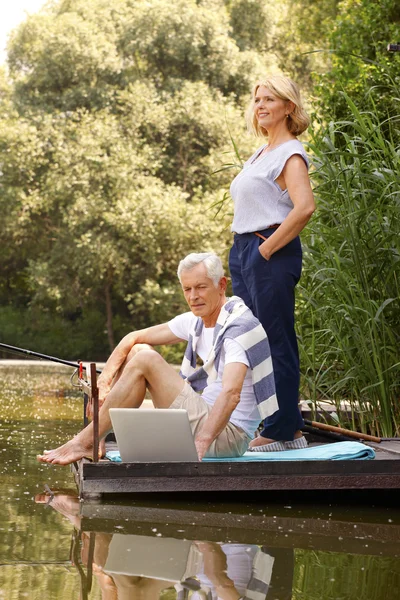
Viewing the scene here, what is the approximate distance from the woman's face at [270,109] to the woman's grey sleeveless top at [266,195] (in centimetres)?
12

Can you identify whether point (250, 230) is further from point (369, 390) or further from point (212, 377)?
point (369, 390)

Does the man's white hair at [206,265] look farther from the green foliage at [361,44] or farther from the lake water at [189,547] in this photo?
the green foliage at [361,44]

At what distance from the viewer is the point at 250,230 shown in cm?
443

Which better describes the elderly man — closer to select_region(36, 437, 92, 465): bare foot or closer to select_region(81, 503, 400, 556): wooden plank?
select_region(36, 437, 92, 465): bare foot

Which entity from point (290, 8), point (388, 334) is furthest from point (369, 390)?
point (290, 8)

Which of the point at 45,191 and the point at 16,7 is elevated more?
the point at 16,7

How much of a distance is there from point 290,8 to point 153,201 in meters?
4.78

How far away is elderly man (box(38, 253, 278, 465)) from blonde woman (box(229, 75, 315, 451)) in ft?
1.05

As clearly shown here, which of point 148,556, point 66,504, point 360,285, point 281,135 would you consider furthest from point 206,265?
point 148,556

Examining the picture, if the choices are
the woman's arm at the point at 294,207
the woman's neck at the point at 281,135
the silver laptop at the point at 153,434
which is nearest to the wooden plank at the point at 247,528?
the silver laptop at the point at 153,434

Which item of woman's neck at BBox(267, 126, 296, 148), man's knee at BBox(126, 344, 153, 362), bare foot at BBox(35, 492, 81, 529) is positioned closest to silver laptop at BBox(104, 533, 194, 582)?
bare foot at BBox(35, 492, 81, 529)

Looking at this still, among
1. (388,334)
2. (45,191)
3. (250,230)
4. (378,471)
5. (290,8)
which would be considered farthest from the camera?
(45,191)

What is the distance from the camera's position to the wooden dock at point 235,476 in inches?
149

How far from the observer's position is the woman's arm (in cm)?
429
